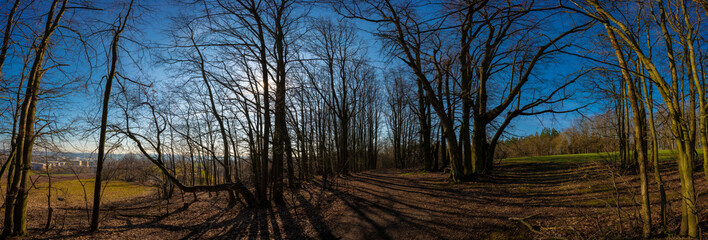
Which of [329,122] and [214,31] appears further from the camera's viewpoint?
[329,122]

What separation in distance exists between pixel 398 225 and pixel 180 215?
10.7m

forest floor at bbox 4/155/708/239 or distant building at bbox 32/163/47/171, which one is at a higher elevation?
distant building at bbox 32/163/47/171

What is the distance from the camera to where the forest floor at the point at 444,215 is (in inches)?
207

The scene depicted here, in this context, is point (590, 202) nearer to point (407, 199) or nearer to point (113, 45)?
point (407, 199)

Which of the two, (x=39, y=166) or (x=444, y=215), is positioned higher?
(x=39, y=166)

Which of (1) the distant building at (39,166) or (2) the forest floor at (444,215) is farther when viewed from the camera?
(1) the distant building at (39,166)

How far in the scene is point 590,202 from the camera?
21.2ft

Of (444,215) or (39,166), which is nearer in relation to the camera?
(444,215)

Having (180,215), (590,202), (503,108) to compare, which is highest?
(503,108)

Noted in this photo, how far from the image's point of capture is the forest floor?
17.3 ft

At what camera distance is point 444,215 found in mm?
7055

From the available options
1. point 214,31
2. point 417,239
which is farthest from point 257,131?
point 417,239

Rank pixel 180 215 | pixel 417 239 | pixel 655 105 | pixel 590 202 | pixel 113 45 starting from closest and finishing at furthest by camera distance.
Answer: pixel 655 105
pixel 417 239
pixel 590 202
pixel 113 45
pixel 180 215

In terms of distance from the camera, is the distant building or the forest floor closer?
the forest floor
